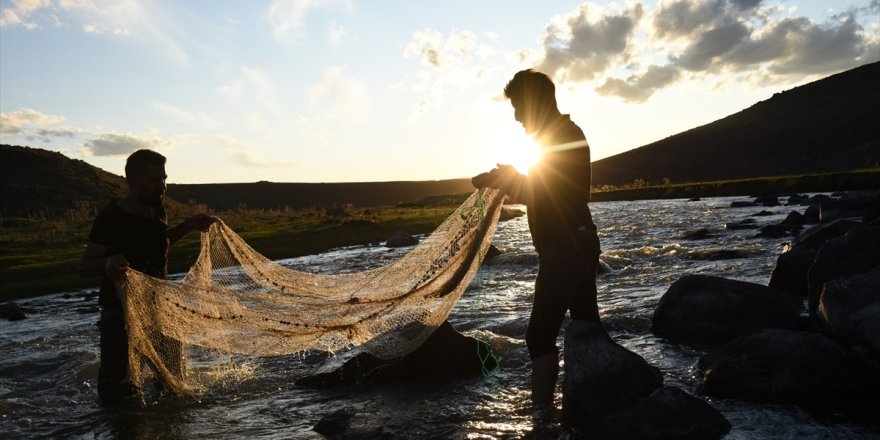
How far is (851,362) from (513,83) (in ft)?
13.1

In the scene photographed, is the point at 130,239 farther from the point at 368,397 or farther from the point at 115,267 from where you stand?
the point at 368,397

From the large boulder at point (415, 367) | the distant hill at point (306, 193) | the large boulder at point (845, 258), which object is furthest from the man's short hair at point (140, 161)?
the distant hill at point (306, 193)

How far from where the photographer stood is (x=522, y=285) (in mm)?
13781

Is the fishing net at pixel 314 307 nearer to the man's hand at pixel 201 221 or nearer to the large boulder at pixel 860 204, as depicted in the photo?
the man's hand at pixel 201 221

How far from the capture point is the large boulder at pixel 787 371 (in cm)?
553

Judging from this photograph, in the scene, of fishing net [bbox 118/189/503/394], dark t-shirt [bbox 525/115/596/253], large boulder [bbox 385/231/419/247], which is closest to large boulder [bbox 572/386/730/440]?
dark t-shirt [bbox 525/115/596/253]

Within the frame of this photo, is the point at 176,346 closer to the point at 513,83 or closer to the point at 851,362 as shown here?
the point at 513,83

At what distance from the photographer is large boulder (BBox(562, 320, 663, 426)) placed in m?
5.39

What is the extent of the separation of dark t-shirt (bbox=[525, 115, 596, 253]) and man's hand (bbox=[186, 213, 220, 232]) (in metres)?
3.72

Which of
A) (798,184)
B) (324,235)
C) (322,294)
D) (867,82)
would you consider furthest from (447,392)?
(867,82)

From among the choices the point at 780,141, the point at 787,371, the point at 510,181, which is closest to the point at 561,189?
the point at 510,181

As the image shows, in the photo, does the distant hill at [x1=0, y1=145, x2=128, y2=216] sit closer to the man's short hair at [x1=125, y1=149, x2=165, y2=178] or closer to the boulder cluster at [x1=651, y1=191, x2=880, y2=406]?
the man's short hair at [x1=125, y1=149, x2=165, y2=178]

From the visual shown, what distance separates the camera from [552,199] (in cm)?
515

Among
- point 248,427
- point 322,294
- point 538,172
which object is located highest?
point 538,172
